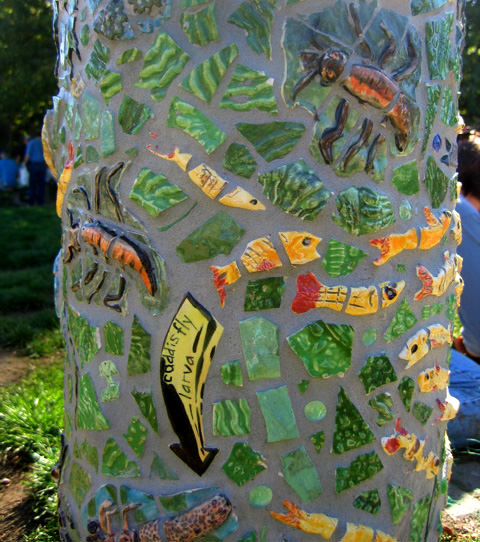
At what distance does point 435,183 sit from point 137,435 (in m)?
A: 1.04

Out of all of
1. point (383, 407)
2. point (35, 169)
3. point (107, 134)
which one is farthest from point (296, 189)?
point (35, 169)

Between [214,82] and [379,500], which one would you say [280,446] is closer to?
[379,500]

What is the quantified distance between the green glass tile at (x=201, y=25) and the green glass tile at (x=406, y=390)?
99 cm

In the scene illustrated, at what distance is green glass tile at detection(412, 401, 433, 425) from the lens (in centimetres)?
165

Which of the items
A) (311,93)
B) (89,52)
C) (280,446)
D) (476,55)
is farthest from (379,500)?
(476,55)

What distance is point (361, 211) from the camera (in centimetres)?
148

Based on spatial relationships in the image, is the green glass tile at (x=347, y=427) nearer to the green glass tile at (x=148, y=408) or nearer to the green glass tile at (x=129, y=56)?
the green glass tile at (x=148, y=408)

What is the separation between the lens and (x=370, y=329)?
1.53 metres

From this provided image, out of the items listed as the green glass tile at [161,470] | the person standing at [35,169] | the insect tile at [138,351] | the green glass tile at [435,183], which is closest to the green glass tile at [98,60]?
the insect tile at [138,351]

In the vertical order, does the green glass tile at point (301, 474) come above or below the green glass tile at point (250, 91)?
below

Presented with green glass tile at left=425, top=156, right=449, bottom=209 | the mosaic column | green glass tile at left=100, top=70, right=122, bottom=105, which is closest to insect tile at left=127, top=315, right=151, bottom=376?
the mosaic column

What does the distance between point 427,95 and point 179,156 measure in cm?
68

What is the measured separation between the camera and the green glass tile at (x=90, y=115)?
1.58 meters

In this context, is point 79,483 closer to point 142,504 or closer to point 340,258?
point 142,504
